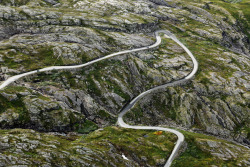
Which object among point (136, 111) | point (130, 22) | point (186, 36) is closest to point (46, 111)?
point (136, 111)

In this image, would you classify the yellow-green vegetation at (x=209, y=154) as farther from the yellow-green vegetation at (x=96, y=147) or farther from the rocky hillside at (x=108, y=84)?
the yellow-green vegetation at (x=96, y=147)

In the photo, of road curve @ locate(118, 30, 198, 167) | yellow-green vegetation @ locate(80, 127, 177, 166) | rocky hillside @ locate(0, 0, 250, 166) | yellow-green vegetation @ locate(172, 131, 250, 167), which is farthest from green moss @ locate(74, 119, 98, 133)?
yellow-green vegetation @ locate(172, 131, 250, 167)

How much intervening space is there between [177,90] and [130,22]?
76.8 metres

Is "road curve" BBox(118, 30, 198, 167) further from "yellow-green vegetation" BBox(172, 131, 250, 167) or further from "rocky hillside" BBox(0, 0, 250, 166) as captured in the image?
"rocky hillside" BBox(0, 0, 250, 166)

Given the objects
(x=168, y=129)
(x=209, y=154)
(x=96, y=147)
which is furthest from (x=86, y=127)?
(x=209, y=154)

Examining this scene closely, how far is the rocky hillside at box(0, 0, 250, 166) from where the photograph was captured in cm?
6328

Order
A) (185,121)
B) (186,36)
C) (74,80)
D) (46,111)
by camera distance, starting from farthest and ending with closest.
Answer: (186,36)
(185,121)
(74,80)
(46,111)

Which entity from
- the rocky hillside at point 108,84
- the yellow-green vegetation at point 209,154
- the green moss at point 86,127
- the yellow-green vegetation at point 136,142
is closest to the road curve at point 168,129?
the yellow-green vegetation at point 136,142

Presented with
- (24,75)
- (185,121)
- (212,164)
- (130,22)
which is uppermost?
(130,22)

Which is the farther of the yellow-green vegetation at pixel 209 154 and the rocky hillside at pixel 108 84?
the rocky hillside at pixel 108 84

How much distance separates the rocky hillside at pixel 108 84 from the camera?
6328 cm

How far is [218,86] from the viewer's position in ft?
367

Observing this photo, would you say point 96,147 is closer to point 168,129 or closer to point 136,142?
point 136,142

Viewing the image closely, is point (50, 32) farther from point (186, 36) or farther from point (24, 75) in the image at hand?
point (186, 36)
